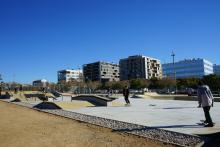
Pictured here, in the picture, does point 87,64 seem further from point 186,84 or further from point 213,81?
point 213,81

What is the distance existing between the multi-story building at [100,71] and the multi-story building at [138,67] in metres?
12.2

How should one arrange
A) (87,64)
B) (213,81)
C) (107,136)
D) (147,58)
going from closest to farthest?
1. (107,136)
2. (213,81)
3. (147,58)
4. (87,64)

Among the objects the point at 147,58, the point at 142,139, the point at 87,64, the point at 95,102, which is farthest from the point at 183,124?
the point at 87,64

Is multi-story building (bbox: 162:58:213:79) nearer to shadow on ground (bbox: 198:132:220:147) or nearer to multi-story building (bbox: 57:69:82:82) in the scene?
multi-story building (bbox: 57:69:82:82)

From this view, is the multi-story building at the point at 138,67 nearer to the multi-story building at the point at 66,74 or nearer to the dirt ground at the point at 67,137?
the multi-story building at the point at 66,74

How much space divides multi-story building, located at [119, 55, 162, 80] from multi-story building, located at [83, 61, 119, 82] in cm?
1220

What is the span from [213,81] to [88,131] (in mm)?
54460

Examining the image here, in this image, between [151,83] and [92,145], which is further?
[151,83]

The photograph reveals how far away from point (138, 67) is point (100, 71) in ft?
73.1

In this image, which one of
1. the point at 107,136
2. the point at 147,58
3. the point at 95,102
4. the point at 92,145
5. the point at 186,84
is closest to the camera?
the point at 92,145

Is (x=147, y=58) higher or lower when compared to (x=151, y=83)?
higher

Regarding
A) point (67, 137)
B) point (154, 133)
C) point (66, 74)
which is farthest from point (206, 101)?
point (66, 74)

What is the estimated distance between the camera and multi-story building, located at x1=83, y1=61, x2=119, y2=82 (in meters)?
150

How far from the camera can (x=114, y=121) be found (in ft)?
41.4
